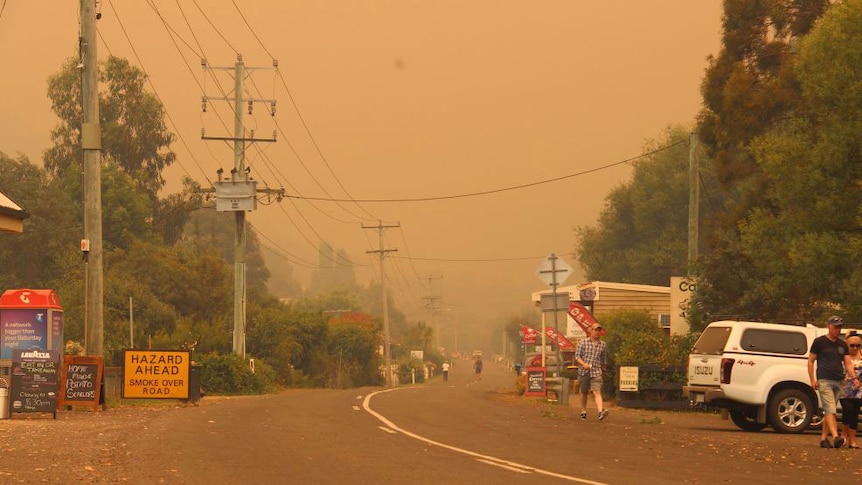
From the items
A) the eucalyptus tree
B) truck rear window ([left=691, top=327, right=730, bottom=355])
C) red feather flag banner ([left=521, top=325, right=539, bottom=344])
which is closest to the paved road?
truck rear window ([left=691, top=327, right=730, bottom=355])

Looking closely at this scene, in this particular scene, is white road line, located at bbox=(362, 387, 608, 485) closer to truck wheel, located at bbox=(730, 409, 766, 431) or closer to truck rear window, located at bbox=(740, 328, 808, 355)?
truck wheel, located at bbox=(730, 409, 766, 431)

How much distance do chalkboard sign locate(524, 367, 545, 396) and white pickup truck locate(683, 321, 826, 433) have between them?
13.4 meters

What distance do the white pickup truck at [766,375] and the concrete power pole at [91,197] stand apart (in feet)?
48.1

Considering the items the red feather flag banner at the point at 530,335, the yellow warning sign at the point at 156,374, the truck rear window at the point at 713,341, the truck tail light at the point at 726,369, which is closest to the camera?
the truck tail light at the point at 726,369

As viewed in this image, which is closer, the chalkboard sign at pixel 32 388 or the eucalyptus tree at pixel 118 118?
the chalkboard sign at pixel 32 388

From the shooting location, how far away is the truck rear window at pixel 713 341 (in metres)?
22.2

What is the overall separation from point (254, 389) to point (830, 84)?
A: 84.7ft

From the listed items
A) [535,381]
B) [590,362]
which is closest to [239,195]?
[535,381]

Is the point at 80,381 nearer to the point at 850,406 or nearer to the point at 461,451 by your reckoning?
the point at 461,451

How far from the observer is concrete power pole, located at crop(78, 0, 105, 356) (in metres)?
27.6

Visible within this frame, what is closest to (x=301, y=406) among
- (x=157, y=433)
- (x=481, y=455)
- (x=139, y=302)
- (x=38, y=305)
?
(x=38, y=305)

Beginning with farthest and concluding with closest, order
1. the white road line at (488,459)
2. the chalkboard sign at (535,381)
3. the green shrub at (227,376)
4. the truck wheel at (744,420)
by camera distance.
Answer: the green shrub at (227,376) → the chalkboard sign at (535,381) → the truck wheel at (744,420) → the white road line at (488,459)

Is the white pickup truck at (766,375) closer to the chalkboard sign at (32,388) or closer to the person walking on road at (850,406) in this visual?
the person walking on road at (850,406)

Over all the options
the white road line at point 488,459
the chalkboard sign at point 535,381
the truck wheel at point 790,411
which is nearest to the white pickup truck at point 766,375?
the truck wheel at point 790,411
